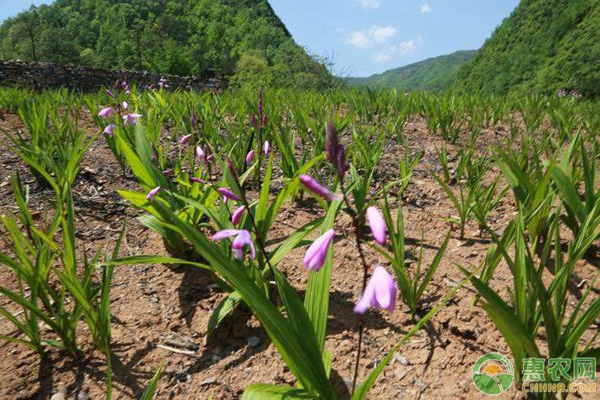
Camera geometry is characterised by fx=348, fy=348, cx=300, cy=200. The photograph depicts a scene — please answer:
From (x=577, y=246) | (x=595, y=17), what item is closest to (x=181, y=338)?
(x=577, y=246)

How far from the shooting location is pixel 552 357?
0.99 m

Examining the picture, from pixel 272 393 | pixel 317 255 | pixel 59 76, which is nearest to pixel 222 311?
pixel 272 393

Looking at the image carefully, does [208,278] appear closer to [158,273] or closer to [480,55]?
[158,273]

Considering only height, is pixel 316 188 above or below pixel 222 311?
above

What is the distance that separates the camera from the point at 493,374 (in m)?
1.11

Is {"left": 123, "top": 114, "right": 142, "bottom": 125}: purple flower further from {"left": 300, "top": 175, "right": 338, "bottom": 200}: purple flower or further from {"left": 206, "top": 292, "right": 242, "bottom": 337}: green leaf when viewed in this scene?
{"left": 300, "top": 175, "right": 338, "bottom": 200}: purple flower

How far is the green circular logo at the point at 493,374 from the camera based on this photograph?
1069mm

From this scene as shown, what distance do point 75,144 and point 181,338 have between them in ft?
4.85

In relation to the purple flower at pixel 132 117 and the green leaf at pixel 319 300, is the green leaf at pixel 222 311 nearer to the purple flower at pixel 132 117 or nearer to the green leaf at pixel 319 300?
the green leaf at pixel 319 300

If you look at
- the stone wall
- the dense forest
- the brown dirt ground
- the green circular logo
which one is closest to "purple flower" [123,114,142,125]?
the brown dirt ground

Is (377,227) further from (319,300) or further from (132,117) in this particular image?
(132,117)

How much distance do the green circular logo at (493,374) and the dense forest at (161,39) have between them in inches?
762

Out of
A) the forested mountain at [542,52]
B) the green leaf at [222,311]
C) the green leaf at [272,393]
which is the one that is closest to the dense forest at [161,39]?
the forested mountain at [542,52]

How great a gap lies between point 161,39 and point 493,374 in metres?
53.7
